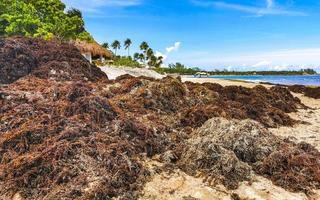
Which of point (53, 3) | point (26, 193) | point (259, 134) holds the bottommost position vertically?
point (26, 193)

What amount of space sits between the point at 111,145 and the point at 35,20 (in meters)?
17.7

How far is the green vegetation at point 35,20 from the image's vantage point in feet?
66.9

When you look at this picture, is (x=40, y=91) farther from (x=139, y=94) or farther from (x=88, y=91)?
(x=139, y=94)

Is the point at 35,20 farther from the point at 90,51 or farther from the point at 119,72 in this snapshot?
the point at 90,51

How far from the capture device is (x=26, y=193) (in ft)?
16.4

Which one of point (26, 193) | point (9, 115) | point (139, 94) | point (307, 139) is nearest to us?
point (26, 193)

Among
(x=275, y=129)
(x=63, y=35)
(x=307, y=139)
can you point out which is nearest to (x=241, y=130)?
(x=307, y=139)

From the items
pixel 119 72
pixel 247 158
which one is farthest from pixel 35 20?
pixel 247 158

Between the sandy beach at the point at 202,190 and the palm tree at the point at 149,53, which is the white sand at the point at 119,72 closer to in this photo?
the sandy beach at the point at 202,190

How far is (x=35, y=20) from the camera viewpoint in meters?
21.3

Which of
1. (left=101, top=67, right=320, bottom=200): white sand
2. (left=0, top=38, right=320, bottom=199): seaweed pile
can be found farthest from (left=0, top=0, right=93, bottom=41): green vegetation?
(left=101, top=67, right=320, bottom=200): white sand

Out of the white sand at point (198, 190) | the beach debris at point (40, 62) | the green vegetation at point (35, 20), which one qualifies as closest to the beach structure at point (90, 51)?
the green vegetation at point (35, 20)

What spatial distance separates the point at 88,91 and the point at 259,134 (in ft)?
15.2

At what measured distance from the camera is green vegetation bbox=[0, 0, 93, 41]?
2039 cm
